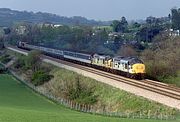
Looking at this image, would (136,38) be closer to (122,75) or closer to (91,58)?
(91,58)

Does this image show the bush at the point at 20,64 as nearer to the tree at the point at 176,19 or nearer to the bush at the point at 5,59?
the bush at the point at 5,59

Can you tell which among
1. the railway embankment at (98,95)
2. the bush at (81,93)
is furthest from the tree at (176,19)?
the bush at (81,93)

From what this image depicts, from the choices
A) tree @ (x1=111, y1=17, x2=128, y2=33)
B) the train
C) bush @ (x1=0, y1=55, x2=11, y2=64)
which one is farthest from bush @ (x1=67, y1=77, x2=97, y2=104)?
tree @ (x1=111, y1=17, x2=128, y2=33)

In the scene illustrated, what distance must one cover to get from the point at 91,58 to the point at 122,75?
621 inches

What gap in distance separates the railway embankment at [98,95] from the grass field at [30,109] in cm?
317

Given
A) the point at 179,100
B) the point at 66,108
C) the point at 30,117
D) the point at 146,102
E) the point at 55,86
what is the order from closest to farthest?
the point at 30,117 → the point at 179,100 → the point at 146,102 → the point at 66,108 → the point at 55,86

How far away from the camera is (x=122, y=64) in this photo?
52031 millimetres

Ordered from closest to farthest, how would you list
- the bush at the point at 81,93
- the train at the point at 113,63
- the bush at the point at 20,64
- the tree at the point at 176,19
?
1. the bush at the point at 81,93
2. the train at the point at 113,63
3. the bush at the point at 20,64
4. the tree at the point at 176,19

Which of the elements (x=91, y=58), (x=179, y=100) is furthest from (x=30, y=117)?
(x=91, y=58)

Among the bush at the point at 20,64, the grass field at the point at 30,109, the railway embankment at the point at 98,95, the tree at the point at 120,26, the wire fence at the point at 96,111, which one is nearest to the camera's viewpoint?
the grass field at the point at 30,109

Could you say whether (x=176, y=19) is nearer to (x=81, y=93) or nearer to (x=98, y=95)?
(x=81, y=93)

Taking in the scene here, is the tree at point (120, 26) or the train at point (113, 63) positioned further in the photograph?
the tree at point (120, 26)

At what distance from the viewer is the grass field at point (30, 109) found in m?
23.7

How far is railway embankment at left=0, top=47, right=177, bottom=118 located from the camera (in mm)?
33875
